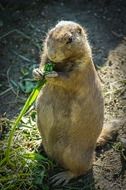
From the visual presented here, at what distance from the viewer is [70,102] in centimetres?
496

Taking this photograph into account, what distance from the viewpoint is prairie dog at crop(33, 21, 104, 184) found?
4.59 m

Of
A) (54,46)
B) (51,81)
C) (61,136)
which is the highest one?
(54,46)

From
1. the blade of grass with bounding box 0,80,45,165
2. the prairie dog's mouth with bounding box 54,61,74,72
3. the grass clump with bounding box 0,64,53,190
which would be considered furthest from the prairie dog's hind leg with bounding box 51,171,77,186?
the prairie dog's mouth with bounding box 54,61,74,72

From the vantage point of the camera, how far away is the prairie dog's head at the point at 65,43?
14.8ft

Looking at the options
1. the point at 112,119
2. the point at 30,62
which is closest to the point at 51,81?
the point at 112,119

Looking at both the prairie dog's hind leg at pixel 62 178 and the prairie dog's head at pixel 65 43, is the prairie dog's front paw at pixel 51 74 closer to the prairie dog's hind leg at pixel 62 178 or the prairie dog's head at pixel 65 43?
the prairie dog's head at pixel 65 43

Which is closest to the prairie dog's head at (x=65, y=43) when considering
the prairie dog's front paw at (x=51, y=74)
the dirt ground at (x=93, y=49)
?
the prairie dog's front paw at (x=51, y=74)

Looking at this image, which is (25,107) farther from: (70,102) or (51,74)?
(51,74)

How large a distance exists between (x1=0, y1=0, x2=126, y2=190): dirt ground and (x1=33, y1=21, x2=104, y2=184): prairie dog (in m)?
0.38

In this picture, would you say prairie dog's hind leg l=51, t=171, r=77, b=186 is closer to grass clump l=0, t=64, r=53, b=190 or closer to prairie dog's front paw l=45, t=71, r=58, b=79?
grass clump l=0, t=64, r=53, b=190

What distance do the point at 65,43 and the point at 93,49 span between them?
97.4 inches

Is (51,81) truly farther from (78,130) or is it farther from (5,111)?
(5,111)

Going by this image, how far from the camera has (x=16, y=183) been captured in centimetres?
534

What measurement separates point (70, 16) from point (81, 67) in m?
2.74
